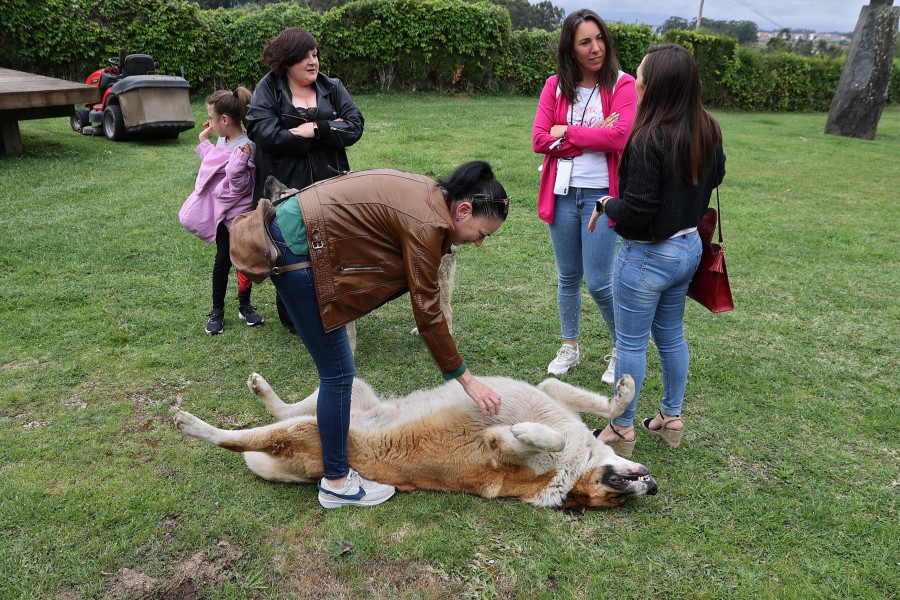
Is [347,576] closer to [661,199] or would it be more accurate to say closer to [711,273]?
[661,199]

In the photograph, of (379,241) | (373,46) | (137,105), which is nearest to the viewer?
(379,241)

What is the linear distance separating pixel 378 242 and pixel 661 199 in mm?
1438

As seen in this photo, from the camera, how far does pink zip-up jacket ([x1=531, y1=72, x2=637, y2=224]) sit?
3701 millimetres

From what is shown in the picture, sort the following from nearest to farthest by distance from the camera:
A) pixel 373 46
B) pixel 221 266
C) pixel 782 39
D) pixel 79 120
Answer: pixel 221 266 < pixel 79 120 < pixel 373 46 < pixel 782 39

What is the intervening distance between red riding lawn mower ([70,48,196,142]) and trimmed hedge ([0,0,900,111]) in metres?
2.71

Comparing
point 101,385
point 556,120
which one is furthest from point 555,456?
point 101,385

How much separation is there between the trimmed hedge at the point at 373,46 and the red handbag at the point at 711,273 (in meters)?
14.2

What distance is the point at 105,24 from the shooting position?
1304 cm

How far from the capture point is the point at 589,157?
12.6ft

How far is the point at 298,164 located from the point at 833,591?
3.94 meters

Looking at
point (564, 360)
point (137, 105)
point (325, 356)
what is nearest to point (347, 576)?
point (325, 356)

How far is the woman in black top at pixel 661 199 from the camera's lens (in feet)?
9.14

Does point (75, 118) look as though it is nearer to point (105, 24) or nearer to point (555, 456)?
point (105, 24)

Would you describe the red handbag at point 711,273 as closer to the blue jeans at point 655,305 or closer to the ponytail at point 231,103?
the blue jeans at point 655,305
